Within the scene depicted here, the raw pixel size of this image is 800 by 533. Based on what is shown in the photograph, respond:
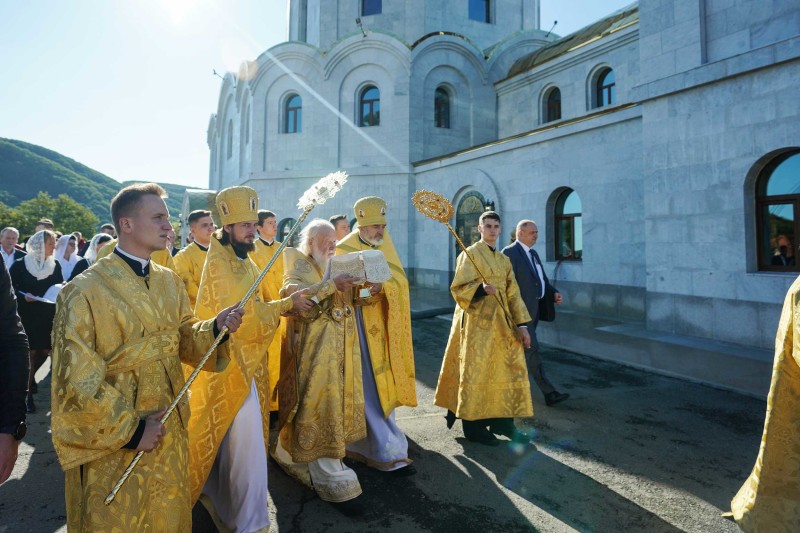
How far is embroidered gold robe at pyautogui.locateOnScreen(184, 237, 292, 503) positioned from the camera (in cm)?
285

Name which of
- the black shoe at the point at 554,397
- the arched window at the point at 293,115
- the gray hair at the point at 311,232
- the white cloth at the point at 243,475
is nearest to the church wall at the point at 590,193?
the black shoe at the point at 554,397

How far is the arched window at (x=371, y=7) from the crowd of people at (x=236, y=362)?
19.9 metres

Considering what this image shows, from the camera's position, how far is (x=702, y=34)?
29.3 ft

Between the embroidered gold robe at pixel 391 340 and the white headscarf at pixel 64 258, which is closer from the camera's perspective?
the embroidered gold robe at pixel 391 340

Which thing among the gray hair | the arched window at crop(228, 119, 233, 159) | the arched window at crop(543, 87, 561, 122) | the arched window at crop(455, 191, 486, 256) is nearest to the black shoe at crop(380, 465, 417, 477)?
the gray hair

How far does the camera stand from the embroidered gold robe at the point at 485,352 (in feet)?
14.6

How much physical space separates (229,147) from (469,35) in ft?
46.3

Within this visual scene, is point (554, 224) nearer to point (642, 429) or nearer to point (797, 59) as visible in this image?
point (797, 59)

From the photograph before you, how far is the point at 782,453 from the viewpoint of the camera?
6.95ft

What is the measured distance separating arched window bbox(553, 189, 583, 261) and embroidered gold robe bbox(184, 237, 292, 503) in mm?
11021

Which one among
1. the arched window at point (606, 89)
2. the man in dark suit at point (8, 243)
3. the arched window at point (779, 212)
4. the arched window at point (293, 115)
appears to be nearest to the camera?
the man in dark suit at point (8, 243)

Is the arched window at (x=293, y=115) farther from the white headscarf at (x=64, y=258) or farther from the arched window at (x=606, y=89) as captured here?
the white headscarf at (x=64, y=258)

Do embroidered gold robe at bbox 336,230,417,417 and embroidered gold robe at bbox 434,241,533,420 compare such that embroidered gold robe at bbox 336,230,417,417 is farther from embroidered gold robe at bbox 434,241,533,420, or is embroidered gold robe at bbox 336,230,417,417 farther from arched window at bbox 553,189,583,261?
arched window at bbox 553,189,583,261

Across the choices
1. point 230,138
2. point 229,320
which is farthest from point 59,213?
point 229,320
